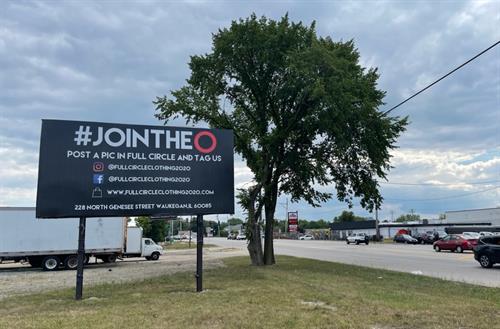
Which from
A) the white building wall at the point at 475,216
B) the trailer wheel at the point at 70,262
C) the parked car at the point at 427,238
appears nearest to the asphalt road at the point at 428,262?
the trailer wheel at the point at 70,262

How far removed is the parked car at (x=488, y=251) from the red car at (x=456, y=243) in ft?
51.5

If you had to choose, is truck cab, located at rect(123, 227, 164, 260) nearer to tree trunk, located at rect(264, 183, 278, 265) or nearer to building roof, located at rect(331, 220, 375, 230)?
tree trunk, located at rect(264, 183, 278, 265)

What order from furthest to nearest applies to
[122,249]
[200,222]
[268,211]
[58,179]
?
[122,249] < [268,211] < [200,222] < [58,179]

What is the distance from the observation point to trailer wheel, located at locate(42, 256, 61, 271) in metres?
25.4

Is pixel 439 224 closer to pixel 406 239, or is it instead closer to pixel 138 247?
pixel 406 239

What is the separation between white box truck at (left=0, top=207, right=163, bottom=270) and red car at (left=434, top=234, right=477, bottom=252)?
26.7 metres

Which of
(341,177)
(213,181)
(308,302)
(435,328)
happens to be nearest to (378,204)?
(341,177)

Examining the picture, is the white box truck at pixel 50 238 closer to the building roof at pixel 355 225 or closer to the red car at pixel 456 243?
the red car at pixel 456 243

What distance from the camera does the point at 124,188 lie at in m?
12.3

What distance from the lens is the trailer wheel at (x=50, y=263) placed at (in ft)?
83.4

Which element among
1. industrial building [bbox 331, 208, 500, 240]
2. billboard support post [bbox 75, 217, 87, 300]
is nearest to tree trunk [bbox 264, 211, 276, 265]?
billboard support post [bbox 75, 217, 87, 300]

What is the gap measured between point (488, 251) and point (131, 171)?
1740 cm

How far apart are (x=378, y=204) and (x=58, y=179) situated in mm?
17474

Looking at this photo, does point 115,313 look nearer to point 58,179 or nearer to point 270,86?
point 58,179
